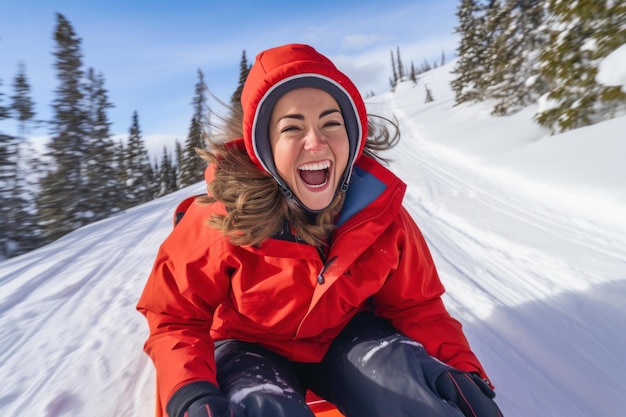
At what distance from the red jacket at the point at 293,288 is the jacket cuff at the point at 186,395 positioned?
0.03 m

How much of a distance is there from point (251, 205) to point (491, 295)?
2.26m

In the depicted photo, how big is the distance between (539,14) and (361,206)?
15.1 m

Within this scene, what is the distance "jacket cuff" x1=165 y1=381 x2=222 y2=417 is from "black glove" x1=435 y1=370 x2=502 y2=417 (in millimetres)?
845

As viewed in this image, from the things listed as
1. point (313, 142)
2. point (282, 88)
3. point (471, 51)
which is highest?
point (471, 51)

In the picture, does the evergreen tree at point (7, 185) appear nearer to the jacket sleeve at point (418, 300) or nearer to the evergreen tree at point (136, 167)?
the evergreen tree at point (136, 167)

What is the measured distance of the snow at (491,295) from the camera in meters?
1.87

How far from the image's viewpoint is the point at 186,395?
3.94 feet

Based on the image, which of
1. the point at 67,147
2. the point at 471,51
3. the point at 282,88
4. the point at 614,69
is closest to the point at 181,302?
the point at 282,88

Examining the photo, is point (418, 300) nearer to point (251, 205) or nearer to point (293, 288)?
point (293, 288)

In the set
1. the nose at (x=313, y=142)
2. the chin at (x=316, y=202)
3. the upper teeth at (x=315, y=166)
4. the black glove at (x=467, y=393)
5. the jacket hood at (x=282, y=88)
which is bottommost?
the black glove at (x=467, y=393)

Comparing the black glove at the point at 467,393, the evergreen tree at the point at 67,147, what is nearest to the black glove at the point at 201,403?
the black glove at the point at 467,393

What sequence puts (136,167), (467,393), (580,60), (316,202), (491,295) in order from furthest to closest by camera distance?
1. (136,167)
2. (580,60)
3. (491,295)
4. (316,202)
5. (467,393)

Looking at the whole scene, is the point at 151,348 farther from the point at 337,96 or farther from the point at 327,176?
the point at 337,96

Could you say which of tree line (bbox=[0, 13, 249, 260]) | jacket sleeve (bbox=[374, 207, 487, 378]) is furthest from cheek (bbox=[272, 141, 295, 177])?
tree line (bbox=[0, 13, 249, 260])
